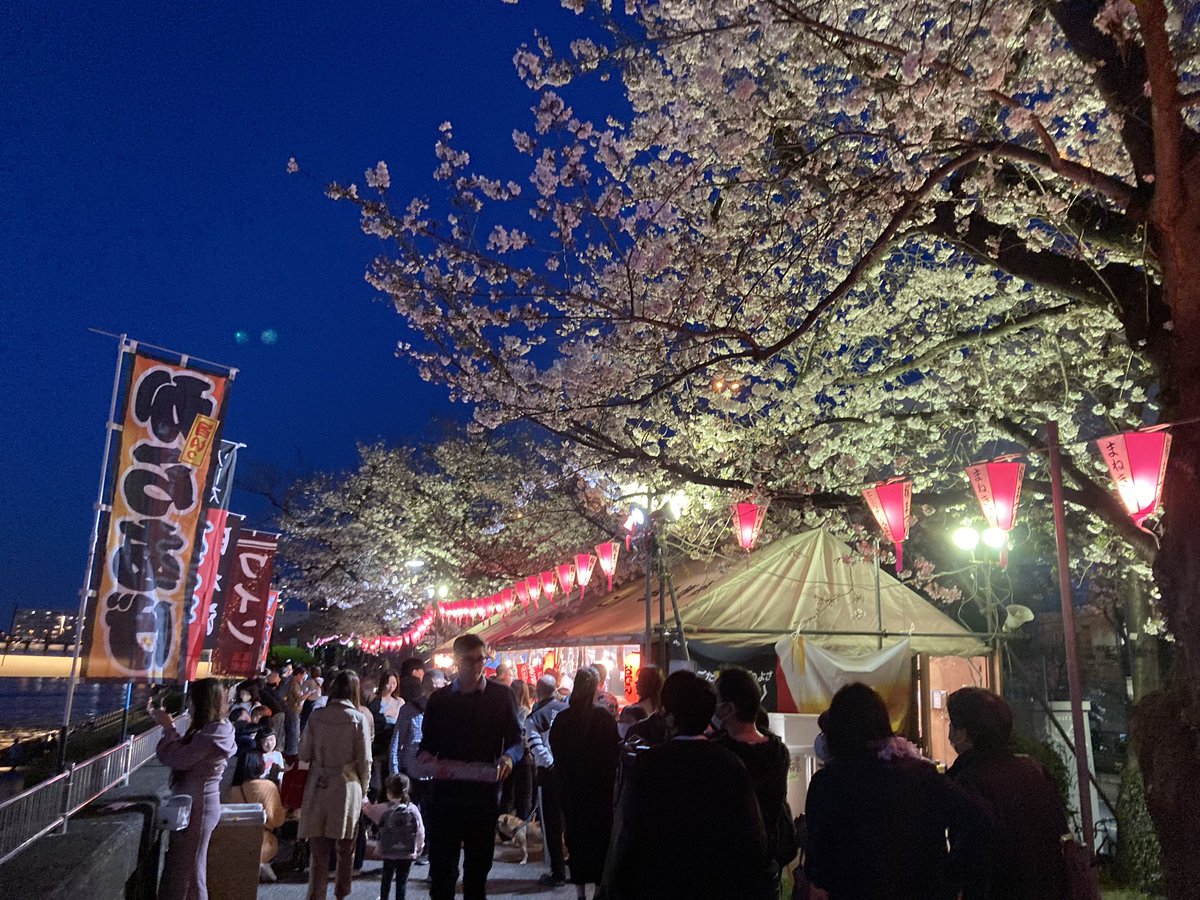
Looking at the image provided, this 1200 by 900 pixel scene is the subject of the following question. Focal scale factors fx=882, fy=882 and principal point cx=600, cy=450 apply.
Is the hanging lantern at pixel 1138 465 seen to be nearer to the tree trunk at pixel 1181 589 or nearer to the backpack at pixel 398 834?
the tree trunk at pixel 1181 589

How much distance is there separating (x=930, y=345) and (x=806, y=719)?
189 inches

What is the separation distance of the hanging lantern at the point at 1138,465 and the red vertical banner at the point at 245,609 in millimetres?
A: 12055

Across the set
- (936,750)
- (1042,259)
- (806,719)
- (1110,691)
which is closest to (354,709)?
(806,719)

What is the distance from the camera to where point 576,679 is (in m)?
6.75

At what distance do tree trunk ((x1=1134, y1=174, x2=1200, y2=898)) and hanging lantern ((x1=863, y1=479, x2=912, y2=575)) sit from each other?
3.09 meters

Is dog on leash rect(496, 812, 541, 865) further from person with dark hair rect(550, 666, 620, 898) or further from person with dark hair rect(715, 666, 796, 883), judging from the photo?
person with dark hair rect(715, 666, 796, 883)

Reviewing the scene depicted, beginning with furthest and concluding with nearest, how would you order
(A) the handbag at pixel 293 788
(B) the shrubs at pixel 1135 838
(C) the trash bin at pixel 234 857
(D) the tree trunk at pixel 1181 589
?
1. (A) the handbag at pixel 293 788
2. (B) the shrubs at pixel 1135 838
3. (C) the trash bin at pixel 234 857
4. (D) the tree trunk at pixel 1181 589

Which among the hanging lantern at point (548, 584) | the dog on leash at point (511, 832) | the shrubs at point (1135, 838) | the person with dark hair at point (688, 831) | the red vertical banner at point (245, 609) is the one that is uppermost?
the hanging lantern at point (548, 584)

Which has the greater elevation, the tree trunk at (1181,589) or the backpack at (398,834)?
the tree trunk at (1181,589)

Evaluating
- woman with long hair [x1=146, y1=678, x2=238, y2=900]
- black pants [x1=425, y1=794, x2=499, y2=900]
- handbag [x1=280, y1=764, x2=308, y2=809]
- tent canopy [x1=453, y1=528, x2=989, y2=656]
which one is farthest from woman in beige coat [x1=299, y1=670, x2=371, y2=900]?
tent canopy [x1=453, y1=528, x2=989, y2=656]

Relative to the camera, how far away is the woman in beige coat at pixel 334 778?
21.9 feet

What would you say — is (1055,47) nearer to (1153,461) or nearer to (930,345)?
(930,345)

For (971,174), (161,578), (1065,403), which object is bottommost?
(161,578)

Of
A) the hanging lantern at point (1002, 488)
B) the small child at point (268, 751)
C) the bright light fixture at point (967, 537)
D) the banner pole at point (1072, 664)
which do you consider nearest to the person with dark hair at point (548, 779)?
the small child at point (268, 751)
